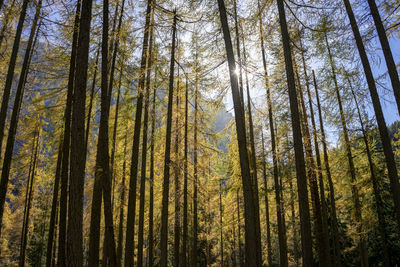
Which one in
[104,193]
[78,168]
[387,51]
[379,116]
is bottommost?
[104,193]

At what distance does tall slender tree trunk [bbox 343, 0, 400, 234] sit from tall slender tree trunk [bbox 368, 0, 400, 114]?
0.46 metres

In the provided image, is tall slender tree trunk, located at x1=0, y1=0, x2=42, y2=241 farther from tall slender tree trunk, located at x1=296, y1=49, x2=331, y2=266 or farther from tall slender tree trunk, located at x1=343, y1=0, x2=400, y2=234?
tall slender tree trunk, located at x1=296, y1=49, x2=331, y2=266

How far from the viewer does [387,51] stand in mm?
6602

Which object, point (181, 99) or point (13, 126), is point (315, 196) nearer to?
point (181, 99)

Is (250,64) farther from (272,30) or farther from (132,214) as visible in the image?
(132,214)

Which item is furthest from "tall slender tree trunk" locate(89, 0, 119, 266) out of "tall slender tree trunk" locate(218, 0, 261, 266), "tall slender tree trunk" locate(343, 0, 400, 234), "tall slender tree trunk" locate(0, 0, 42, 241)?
"tall slender tree trunk" locate(343, 0, 400, 234)

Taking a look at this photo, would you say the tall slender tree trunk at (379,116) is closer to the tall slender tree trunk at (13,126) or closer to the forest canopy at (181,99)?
the forest canopy at (181,99)

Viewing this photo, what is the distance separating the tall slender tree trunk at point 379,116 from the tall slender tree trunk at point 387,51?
463mm

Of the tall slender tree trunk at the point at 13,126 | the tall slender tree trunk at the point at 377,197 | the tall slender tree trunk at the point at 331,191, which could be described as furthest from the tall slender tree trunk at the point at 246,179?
the tall slender tree trunk at the point at 377,197

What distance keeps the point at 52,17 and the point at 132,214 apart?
6.36 metres

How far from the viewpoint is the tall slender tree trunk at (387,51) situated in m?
6.33

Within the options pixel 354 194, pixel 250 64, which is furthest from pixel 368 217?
pixel 250 64

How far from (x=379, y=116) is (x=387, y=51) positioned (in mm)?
1766

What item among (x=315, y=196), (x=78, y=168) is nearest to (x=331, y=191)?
(x=315, y=196)
